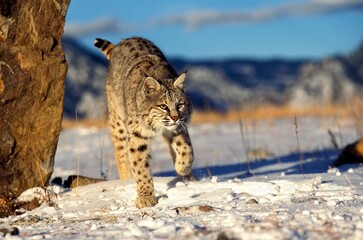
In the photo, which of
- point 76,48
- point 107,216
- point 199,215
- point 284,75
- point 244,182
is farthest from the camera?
point 284,75

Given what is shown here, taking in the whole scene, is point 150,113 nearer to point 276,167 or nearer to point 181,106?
point 181,106

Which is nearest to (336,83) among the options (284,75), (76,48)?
(76,48)

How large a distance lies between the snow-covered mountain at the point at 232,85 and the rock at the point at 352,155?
10611 millimetres

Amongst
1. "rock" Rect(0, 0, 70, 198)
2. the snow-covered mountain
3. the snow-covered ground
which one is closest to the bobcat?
the snow-covered ground

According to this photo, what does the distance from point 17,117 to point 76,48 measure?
42689mm

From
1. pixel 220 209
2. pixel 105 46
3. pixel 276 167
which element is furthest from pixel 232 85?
pixel 220 209

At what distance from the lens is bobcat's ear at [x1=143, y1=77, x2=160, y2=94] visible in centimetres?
604

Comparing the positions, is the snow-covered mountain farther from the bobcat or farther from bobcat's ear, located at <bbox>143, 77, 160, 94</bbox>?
bobcat's ear, located at <bbox>143, 77, 160, 94</bbox>

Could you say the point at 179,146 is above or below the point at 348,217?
above

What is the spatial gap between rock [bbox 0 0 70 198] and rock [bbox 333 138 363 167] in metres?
3.69

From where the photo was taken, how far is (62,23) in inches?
252

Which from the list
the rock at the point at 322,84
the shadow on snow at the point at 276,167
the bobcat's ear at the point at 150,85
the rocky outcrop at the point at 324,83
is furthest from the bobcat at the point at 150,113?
the rock at the point at 322,84

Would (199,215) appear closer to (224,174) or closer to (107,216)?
(107,216)

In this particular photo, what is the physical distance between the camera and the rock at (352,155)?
25.5 feet
